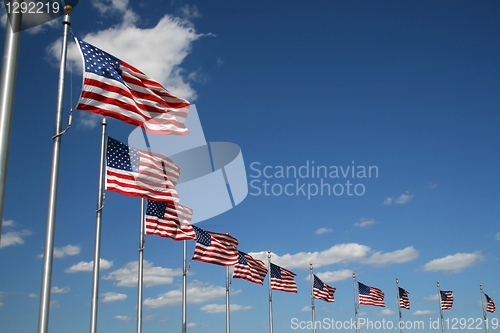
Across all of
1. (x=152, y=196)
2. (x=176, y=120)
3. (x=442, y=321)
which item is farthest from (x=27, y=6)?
(x=442, y=321)

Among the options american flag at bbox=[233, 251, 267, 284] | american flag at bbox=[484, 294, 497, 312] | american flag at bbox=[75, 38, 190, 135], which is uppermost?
american flag at bbox=[75, 38, 190, 135]

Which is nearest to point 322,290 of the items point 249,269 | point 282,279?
point 282,279

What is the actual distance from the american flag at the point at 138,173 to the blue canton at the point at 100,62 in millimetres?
4187

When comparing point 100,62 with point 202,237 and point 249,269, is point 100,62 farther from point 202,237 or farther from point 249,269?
point 249,269

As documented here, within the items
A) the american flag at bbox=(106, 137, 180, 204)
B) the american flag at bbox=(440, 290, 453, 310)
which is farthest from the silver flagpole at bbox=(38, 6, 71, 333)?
the american flag at bbox=(440, 290, 453, 310)

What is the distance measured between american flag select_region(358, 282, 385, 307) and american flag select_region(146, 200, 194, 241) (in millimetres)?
31943

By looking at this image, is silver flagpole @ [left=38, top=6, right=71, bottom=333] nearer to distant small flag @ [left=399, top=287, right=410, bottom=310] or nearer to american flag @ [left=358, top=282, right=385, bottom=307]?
american flag @ [left=358, top=282, right=385, bottom=307]

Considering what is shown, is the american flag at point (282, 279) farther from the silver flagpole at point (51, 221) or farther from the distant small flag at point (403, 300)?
the silver flagpole at point (51, 221)

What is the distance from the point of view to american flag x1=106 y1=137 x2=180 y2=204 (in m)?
18.1

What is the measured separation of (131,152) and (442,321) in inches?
2768

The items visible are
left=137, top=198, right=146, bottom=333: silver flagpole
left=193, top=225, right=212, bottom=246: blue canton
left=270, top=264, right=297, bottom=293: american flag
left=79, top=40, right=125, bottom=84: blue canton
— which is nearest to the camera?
left=79, top=40, right=125, bottom=84: blue canton

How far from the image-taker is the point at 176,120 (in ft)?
54.2

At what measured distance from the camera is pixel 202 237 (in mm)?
32875

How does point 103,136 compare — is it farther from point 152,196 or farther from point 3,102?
point 3,102
